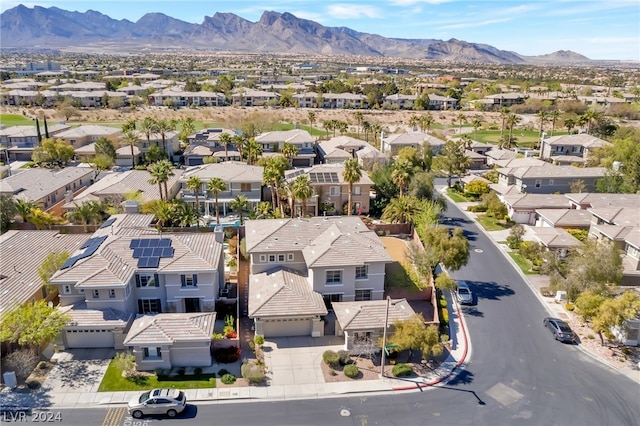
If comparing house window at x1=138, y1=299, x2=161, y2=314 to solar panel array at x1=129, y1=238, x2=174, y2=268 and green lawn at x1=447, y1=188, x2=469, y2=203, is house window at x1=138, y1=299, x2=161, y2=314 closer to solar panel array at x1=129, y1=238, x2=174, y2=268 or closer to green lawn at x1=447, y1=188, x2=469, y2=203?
solar panel array at x1=129, y1=238, x2=174, y2=268

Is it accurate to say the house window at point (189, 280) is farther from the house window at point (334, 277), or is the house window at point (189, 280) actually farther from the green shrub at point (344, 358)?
the green shrub at point (344, 358)

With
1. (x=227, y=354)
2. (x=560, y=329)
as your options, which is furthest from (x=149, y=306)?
(x=560, y=329)

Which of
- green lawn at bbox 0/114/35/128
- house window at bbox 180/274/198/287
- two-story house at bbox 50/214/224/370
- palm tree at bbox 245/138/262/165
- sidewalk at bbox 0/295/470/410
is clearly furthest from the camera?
green lawn at bbox 0/114/35/128

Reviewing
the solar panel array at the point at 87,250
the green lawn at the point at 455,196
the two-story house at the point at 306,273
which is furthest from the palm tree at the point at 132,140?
the green lawn at the point at 455,196

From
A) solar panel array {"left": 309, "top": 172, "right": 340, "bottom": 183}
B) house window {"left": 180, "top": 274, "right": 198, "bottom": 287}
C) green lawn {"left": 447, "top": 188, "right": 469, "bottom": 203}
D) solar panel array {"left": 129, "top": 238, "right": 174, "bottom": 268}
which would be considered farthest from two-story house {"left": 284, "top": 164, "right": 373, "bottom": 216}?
house window {"left": 180, "top": 274, "right": 198, "bottom": 287}

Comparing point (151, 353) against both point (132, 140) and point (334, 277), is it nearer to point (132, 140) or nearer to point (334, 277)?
point (334, 277)
